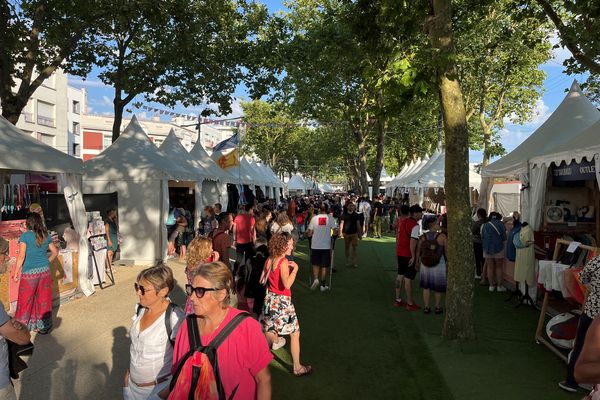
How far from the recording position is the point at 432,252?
7277mm

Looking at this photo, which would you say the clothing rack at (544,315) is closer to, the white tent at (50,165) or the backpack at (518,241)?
the backpack at (518,241)

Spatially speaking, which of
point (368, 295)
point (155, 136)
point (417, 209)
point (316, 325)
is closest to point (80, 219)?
point (316, 325)

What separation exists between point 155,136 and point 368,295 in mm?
68515

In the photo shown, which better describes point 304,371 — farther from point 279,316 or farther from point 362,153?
point 362,153

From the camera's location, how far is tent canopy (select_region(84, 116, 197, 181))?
39.8ft

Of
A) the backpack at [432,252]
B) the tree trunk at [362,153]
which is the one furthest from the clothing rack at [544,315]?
the tree trunk at [362,153]

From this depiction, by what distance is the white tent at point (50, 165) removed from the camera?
673cm

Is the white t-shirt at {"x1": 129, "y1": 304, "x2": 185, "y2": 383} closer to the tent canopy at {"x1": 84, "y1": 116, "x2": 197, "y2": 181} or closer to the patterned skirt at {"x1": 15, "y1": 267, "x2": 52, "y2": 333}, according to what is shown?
the patterned skirt at {"x1": 15, "y1": 267, "x2": 52, "y2": 333}

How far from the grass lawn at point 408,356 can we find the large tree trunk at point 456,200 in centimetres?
36

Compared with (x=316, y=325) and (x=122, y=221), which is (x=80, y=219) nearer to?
(x=122, y=221)

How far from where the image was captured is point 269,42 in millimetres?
14250

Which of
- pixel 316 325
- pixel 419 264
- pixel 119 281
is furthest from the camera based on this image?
pixel 119 281

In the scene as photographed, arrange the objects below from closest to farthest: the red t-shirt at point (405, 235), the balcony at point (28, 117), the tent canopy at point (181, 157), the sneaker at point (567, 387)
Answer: the sneaker at point (567, 387) → the red t-shirt at point (405, 235) → the tent canopy at point (181, 157) → the balcony at point (28, 117)

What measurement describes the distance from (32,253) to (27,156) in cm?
195
